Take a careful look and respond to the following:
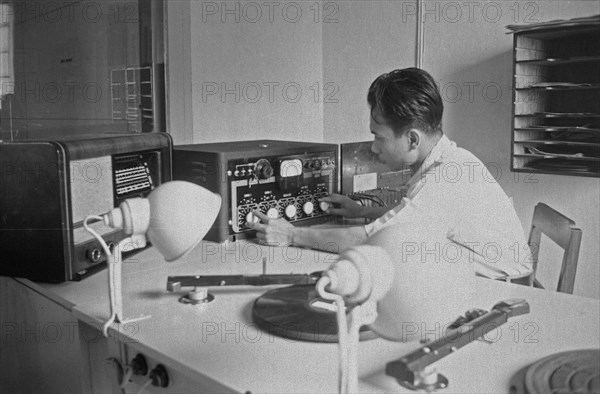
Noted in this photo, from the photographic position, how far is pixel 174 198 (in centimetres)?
111

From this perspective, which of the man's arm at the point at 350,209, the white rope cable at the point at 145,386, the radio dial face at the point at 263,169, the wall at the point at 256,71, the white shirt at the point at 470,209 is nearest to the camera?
the white rope cable at the point at 145,386

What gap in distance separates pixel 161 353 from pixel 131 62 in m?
1.58

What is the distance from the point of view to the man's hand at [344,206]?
2260 mm

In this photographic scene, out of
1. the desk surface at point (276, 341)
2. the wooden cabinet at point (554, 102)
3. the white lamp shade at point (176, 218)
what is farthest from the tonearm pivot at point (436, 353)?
the wooden cabinet at point (554, 102)

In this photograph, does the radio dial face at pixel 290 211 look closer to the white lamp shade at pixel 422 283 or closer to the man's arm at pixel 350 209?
the man's arm at pixel 350 209

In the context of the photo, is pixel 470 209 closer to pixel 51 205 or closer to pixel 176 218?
pixel 176 218

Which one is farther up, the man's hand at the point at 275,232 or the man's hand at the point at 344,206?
the man's hand at the point at 344,206

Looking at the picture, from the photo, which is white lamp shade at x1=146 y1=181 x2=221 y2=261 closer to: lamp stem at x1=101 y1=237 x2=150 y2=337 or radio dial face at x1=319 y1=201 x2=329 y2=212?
lamp stem at x1=101 y1=237 x2=150 y2=337

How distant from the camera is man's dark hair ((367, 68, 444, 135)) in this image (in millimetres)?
1811

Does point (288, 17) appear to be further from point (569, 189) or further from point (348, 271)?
point (348, 271)

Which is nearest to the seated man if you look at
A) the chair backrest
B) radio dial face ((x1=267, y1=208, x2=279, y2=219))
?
the chair backrest

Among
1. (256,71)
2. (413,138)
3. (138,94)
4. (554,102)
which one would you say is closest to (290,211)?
(413,138)

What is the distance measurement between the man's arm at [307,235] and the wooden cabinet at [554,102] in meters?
0.88

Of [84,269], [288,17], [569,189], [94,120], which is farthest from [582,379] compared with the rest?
[288,17]
